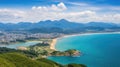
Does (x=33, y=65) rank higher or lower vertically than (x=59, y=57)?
higher

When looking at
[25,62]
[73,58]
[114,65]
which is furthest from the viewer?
[73,58]

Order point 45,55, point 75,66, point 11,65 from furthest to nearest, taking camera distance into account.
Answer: point 45,55
point 75,66
point 11,65

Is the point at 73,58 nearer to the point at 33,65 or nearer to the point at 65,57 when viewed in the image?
the point at 65,57

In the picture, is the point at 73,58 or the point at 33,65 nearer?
the point at 33,65

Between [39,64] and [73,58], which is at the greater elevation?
[39,64]

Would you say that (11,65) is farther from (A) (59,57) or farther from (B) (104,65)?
(A) (59,57)

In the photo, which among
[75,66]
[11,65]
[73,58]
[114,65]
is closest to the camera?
[11,65]

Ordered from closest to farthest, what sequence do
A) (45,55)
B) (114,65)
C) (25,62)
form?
1. (25,62)
2. (114,65)
3. (45,55)

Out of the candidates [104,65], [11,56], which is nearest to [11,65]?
[11,56]

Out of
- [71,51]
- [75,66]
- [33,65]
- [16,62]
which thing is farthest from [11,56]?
[71,51]
